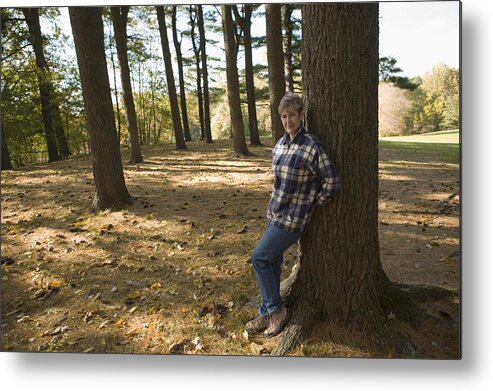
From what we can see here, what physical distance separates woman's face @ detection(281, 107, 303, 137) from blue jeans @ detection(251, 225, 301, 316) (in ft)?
2.13

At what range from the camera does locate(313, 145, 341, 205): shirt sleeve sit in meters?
2.23

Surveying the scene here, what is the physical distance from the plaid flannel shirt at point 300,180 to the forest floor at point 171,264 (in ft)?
2.78

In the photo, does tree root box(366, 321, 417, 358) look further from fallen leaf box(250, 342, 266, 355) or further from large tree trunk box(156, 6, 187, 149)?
large tree trunk box(156, 6, 187, 149)

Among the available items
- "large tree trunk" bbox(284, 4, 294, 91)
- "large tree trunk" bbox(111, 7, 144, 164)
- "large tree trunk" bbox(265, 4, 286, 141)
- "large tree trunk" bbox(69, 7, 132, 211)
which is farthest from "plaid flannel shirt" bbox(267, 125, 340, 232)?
"large tree trunk" bbox(284, 4, 294, 91)

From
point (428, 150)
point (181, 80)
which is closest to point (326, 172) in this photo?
point (428, 150)

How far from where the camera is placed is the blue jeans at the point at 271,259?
2395mm

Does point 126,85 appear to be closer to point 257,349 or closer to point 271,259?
point 271,259

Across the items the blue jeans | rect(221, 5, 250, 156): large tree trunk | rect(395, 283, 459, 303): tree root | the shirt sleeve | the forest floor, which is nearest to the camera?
the shirt sleeve

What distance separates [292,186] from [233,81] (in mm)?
6746

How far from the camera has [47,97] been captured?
4.31 meters

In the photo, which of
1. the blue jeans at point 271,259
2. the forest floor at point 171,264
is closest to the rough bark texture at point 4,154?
the forest floor at point 171,264

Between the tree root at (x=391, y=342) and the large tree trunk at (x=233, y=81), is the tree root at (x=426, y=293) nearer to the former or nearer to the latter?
the tree root at (x=391, y=342)

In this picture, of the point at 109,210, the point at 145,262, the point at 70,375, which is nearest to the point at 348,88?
the point at 145,262

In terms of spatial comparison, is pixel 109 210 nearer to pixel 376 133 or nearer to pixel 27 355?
pixel 27 355
